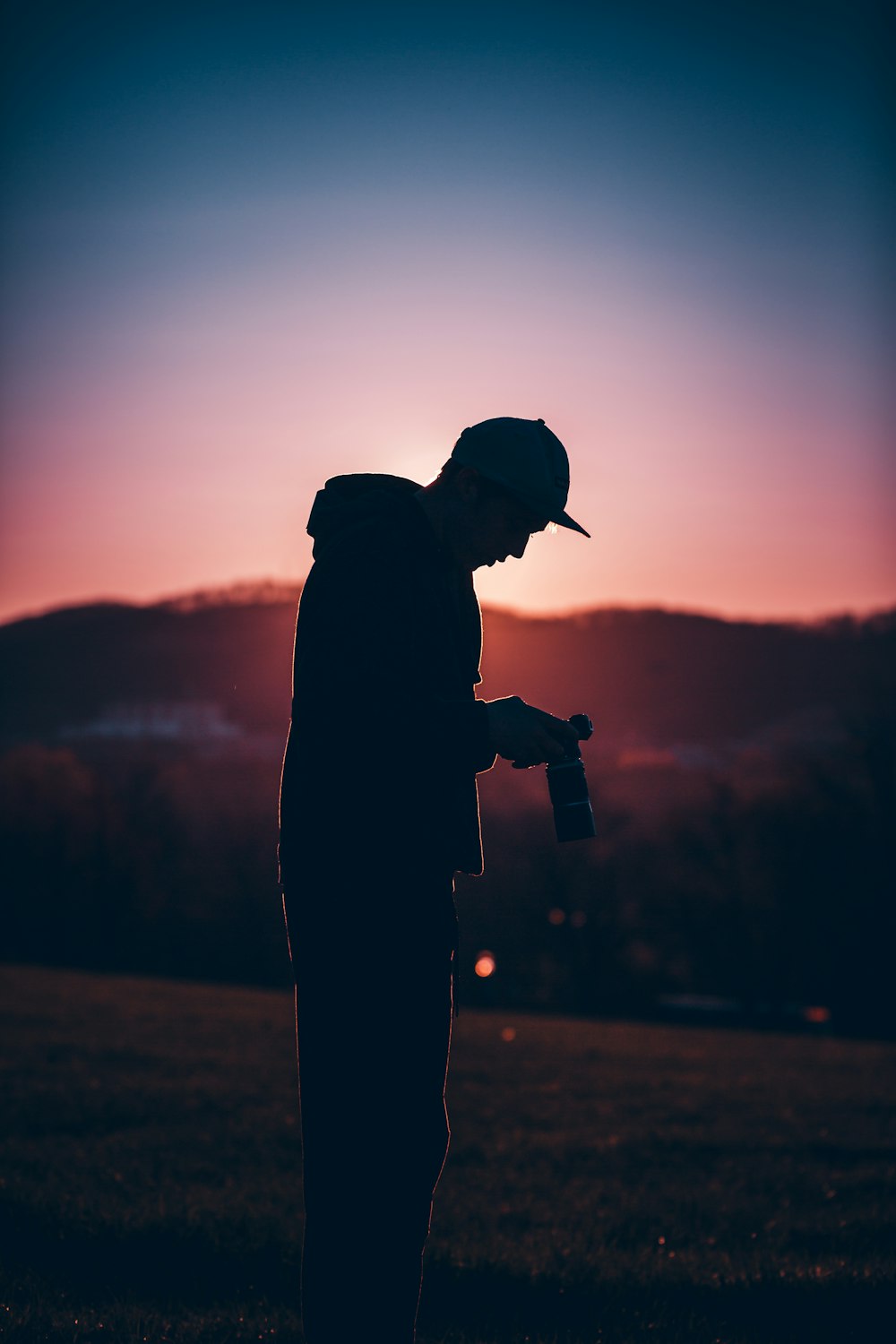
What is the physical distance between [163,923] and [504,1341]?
182ft

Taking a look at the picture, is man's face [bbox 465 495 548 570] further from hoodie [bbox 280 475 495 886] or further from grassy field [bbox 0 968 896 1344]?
grassy field [bbox 0 968 896 1344]

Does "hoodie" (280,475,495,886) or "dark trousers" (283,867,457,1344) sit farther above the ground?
"hoodie" (280,475,495,886)

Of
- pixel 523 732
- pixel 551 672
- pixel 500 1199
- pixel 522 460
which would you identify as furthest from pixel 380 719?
pixel 551 672

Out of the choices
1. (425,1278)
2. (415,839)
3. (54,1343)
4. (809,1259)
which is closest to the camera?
(415,839)

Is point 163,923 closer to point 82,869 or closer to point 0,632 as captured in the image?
point 82,869

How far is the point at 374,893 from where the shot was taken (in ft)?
9.77

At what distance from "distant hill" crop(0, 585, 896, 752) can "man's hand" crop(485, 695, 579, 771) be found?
8.64 ft

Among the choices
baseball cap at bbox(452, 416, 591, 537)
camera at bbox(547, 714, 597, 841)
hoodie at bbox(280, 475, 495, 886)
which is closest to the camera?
hoodie at bbox(280, 475, 495, 886)

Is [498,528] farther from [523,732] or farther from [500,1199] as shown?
[500,1199]

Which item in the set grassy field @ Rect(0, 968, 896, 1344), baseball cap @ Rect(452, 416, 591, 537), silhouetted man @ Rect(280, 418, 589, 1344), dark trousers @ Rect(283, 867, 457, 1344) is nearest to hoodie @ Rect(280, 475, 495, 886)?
silhouetted man @ Rect(280, 418, 589, 1344)

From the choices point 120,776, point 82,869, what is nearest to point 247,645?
point 120,776

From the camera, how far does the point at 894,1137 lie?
10219 mm

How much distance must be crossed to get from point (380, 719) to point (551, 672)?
179 feet

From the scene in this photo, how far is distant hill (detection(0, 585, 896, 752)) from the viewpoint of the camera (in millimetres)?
52128
